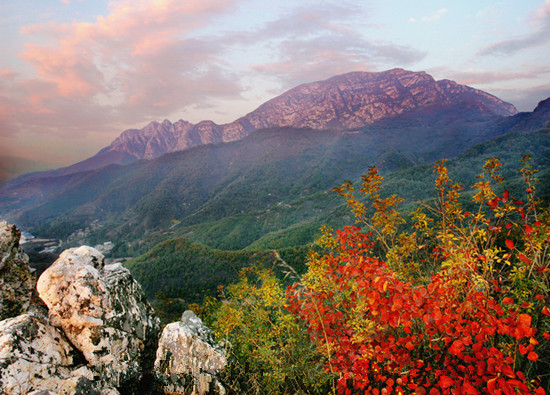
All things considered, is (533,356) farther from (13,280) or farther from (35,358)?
(13,280)

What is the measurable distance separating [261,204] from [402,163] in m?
108

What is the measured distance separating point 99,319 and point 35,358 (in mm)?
997

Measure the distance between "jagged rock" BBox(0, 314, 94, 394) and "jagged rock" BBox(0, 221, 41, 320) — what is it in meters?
1.34

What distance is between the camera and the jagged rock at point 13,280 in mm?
5181

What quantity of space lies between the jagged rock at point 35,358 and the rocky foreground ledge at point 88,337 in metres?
0.01

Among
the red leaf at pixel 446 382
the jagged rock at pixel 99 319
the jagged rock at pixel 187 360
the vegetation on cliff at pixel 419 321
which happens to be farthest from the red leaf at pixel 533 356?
the jagged rock at pixel 99 319

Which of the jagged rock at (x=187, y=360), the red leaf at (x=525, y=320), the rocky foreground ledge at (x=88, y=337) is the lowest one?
the jagged rock at (x=187, y=360)

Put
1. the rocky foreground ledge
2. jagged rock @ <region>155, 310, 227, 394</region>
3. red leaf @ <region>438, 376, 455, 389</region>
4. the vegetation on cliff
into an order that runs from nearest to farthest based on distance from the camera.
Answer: red leaf @ <region>438, 376, 455, 389</region>
the vegetation on cliff
the rocky foreground ledge
jagged rock @ <region>155, 310, 227, 394</region>

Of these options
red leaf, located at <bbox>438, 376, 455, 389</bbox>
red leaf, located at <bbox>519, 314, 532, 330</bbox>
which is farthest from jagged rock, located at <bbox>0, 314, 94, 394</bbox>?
red leaf, located at <bbox>519, 314, 532, 330</bbox>

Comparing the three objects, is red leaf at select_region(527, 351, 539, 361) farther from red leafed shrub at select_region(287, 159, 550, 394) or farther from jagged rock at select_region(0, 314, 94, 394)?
jagged rock at select_region(0, 314, 94, 394)

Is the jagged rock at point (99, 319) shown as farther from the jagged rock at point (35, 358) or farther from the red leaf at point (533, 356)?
the red leaf at point (533, 356)

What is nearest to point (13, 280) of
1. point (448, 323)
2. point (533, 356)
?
point (448, 323)

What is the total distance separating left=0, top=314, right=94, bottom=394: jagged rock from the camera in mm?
3631

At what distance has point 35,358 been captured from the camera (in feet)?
13.0
